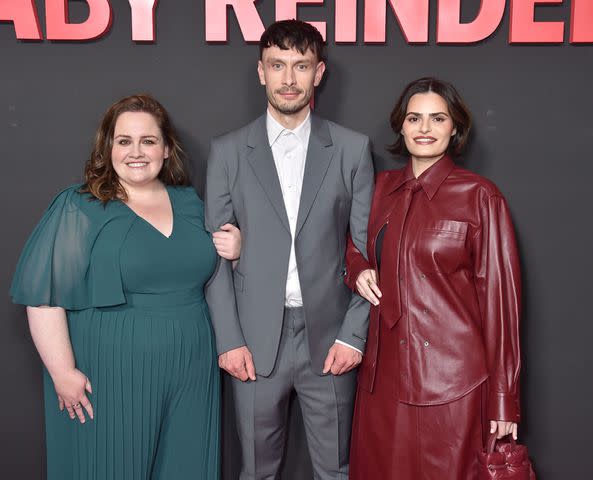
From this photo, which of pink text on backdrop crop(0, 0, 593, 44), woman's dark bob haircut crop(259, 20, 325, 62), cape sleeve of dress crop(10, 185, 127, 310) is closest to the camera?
cape sleeve of dress crop(10, 185, 127, 310)

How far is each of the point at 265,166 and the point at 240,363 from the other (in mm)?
772

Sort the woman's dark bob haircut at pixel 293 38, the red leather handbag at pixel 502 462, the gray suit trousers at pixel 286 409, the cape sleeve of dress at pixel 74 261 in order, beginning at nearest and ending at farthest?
the red leather handbag at pixel 502 462 < the cape sleeve of dress at pixel 74 261 < the woman's dark bob haircut at pixel 293 38 < the gray suit trousers at pixel 286 409

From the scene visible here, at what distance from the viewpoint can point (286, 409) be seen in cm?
250

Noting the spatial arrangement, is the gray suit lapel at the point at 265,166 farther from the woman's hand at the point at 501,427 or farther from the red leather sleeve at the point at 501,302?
the woman's hand at the point at 501,427

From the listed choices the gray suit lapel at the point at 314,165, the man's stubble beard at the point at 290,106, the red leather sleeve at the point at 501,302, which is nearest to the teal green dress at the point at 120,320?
the gray suit lapel at the point at 314,165

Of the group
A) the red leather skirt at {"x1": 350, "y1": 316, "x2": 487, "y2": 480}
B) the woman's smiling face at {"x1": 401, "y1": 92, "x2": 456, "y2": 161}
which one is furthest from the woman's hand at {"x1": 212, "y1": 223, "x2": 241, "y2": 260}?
the woman's smiling face at {"x1": 401, "y1": 92, "x2": 456, "y2": 161}

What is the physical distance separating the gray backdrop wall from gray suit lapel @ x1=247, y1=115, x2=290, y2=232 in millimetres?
444

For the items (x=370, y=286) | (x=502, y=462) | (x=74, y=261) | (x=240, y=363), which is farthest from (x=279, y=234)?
(x=502, y=462)

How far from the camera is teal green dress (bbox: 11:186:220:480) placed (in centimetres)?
221

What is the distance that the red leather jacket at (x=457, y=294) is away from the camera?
2143 millimetres

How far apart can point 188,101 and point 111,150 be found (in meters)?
0.60

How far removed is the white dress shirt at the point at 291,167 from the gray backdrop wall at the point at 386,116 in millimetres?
428

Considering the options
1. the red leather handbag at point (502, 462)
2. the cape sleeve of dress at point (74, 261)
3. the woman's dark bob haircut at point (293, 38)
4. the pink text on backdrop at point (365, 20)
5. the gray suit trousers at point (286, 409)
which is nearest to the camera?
the red leather handbag at point (502, 462)

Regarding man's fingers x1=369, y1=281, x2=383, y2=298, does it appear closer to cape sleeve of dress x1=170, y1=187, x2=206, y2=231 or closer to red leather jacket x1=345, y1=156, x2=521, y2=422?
red leather jacket x1=345, y1=156, x2=521, y2=422
